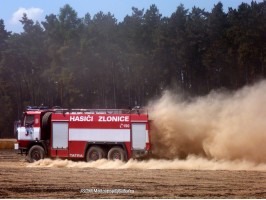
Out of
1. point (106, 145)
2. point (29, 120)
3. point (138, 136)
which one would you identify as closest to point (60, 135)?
point (29, 120)

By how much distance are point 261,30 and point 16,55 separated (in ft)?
128

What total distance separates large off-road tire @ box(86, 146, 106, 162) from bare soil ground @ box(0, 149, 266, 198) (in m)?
3.04

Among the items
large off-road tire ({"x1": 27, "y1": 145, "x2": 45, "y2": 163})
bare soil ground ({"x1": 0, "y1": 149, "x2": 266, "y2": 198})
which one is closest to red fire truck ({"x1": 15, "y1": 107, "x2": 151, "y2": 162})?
large off-road tire ({"x1": 27, "y1": 145, "x2": 45, "y2": 163})

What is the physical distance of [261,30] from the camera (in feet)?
147

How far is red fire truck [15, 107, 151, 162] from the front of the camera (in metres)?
20.7

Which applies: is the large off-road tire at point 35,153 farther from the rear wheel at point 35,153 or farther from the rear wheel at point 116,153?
the rear wheel at point 116,153

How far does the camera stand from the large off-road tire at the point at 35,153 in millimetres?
22562

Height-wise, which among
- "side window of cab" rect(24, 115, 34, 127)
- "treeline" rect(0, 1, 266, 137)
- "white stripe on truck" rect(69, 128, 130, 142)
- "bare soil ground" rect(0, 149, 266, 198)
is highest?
"treeline" rect(0, 1, 266, 137)

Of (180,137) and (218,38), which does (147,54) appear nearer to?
(218,38)

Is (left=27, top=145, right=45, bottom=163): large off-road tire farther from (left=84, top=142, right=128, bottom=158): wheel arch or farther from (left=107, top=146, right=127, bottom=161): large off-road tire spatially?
(left=107, top=146, right=127, bottom=161): large off-road tire

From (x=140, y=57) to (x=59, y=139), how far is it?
30.0 metres

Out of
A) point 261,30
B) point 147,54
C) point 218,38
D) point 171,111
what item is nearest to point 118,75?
point 147,54

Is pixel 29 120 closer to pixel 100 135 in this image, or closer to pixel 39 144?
pixel 39 144

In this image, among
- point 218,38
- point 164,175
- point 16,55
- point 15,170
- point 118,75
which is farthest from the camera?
point 16,55
